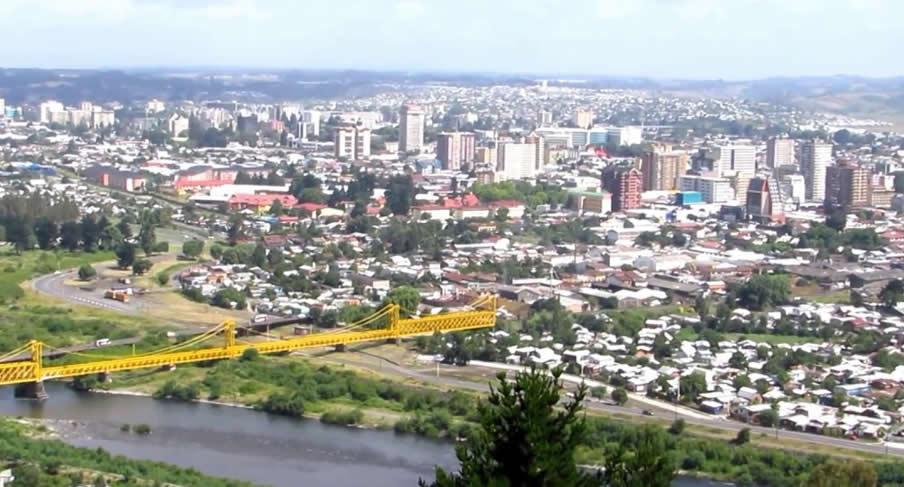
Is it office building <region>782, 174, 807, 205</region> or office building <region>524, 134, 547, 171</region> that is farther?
office building <region>524, 134, 547, 171</region>

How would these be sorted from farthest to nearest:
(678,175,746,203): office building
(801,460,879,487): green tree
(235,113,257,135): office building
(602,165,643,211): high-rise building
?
(235,113,257,135): office building, (678,175,746,203): office building, (602,165,643,211): high-rise building, (801,460,879,487): green tree

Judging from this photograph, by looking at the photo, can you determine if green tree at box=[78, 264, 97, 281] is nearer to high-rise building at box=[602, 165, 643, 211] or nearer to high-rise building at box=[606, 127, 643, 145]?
high-rise building at box=[602, 165, 643, 211]

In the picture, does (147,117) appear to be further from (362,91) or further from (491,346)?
(491,346)

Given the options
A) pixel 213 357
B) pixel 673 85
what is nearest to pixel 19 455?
pixel 213 357

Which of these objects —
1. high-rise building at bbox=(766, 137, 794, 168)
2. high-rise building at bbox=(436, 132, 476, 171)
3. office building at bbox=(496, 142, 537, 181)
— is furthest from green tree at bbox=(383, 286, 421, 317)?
high-rise building at bbox=(766, 137, 794, 168)

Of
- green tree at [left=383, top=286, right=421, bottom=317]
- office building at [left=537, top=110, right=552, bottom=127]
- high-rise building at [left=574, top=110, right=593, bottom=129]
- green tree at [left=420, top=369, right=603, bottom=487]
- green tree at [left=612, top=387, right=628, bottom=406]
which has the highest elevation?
green tree at [left=420, top=369, right=603, bottom=487]

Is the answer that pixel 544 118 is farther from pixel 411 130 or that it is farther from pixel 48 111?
pixel 48 111
